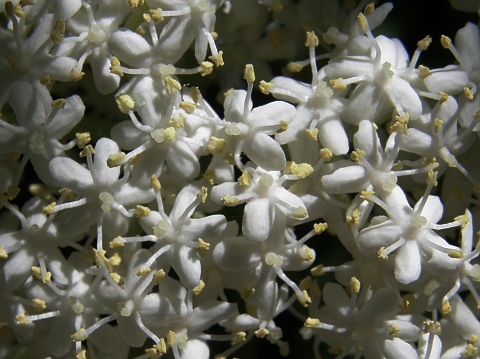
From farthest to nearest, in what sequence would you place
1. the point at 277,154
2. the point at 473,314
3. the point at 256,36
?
the point at 256,36 → the point at 473,314 → the point at 277,154

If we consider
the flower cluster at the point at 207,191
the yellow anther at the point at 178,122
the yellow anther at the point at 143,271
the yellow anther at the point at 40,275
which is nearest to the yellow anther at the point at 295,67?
the flower cluster at the point at 207,191

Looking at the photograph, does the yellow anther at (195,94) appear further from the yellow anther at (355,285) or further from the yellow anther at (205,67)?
the yellow anther at (355,285)

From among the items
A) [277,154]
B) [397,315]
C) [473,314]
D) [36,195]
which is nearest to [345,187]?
[277,154]

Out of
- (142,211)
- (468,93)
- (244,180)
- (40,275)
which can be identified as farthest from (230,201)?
(468,93)

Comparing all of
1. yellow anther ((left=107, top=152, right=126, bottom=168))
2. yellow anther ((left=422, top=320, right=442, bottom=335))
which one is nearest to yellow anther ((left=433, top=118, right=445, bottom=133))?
yellow anther ((left=422, top=320, right=442, bottom=335))

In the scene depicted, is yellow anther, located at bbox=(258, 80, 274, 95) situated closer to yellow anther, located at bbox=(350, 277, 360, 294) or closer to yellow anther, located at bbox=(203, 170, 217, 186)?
yellow anther, located at bbox=(203, 170, 217, 186)

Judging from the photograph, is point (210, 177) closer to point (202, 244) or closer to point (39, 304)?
point (202, 244)

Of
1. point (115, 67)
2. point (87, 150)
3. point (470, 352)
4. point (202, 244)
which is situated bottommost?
point (470, 352)

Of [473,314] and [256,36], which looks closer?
[473,314]

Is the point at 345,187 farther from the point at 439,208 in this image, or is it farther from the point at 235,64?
the point at 235,64
